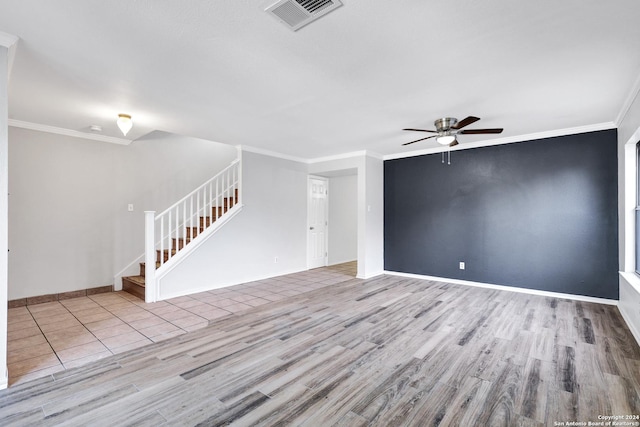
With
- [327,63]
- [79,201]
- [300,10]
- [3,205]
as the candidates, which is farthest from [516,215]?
[79,201]

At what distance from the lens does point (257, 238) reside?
229 inches

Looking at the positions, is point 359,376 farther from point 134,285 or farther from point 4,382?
point 134,285

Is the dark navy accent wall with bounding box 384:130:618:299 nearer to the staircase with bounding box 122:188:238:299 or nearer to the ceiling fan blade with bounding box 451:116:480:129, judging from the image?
the ceiling fan blade with bounding box 451:116:480:129

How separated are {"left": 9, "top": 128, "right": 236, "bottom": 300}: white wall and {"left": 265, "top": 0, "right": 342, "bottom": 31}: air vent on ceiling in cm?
447

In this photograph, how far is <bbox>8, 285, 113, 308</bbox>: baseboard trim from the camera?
4199mm

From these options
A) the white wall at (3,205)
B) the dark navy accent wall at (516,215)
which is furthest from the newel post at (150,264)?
the dark navy accent wall at (516,215)

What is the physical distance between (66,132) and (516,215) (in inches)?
280

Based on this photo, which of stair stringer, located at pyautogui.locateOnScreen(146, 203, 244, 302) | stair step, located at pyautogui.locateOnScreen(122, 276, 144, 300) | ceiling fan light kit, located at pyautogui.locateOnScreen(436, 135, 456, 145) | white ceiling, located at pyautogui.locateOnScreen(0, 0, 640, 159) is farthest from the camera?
stair step, located at pyautogui.locateOnScreen(122, 276, 144, 300)

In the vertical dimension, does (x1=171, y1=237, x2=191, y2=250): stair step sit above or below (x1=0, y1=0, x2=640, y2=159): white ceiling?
below

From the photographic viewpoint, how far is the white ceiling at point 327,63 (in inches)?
77.6

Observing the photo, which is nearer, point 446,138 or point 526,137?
point 446,138

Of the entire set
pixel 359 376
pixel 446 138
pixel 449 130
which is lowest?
pixel 359 376

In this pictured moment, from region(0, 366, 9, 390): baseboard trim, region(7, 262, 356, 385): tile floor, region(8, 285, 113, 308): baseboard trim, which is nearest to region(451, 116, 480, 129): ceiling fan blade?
region(7, 262, 356, 385): tile floor

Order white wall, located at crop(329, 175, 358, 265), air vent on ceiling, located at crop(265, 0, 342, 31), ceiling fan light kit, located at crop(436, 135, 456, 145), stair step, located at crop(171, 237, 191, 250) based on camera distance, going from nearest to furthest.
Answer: air vent on ceiling, located at crop(265, 0, 342, 31) < ceiling fan light kit, located at crop(436, 135, 456, 145) < stair step, located at crop(171, 237, 191, 250) < white wall, located at crop(329, 175, 358, 265)
